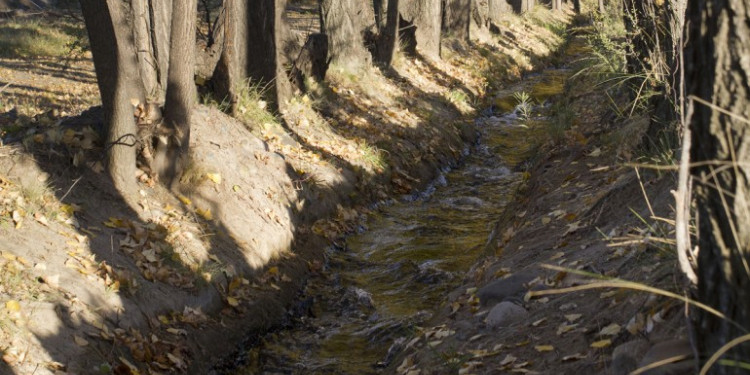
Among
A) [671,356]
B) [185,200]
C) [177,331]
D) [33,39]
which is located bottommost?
[177,331]

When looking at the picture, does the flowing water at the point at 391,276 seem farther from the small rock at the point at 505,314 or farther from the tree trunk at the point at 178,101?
the tree trunk at the point at 178,101

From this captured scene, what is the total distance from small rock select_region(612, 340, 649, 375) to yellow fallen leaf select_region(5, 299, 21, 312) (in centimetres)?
382

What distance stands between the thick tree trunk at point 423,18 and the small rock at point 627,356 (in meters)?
14.7

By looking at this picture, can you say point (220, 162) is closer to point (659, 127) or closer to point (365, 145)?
point (365, 145)

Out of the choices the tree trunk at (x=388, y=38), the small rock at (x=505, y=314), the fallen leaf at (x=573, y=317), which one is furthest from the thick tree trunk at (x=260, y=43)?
the fallen leaf at (x=573, y=317)

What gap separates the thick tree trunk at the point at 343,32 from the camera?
14.2 meters

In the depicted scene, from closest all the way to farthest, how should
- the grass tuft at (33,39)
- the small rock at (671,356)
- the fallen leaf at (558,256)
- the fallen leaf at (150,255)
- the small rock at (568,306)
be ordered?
the small rock at (671,356), the small rock at (568,306), the fallen leaf at (558,256), the fallen leaf at (150,255), the grass tuft at (33,39)

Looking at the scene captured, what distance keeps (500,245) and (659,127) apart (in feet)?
6.06

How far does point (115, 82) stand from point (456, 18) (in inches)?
614

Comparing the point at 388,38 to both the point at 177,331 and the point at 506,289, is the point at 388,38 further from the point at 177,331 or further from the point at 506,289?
the point at 506,289

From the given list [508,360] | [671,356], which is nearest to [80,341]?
[508,360]

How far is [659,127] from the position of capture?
7105 mm

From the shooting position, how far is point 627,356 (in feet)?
12.9

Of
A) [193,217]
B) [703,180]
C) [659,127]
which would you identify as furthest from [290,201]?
[703,180]
